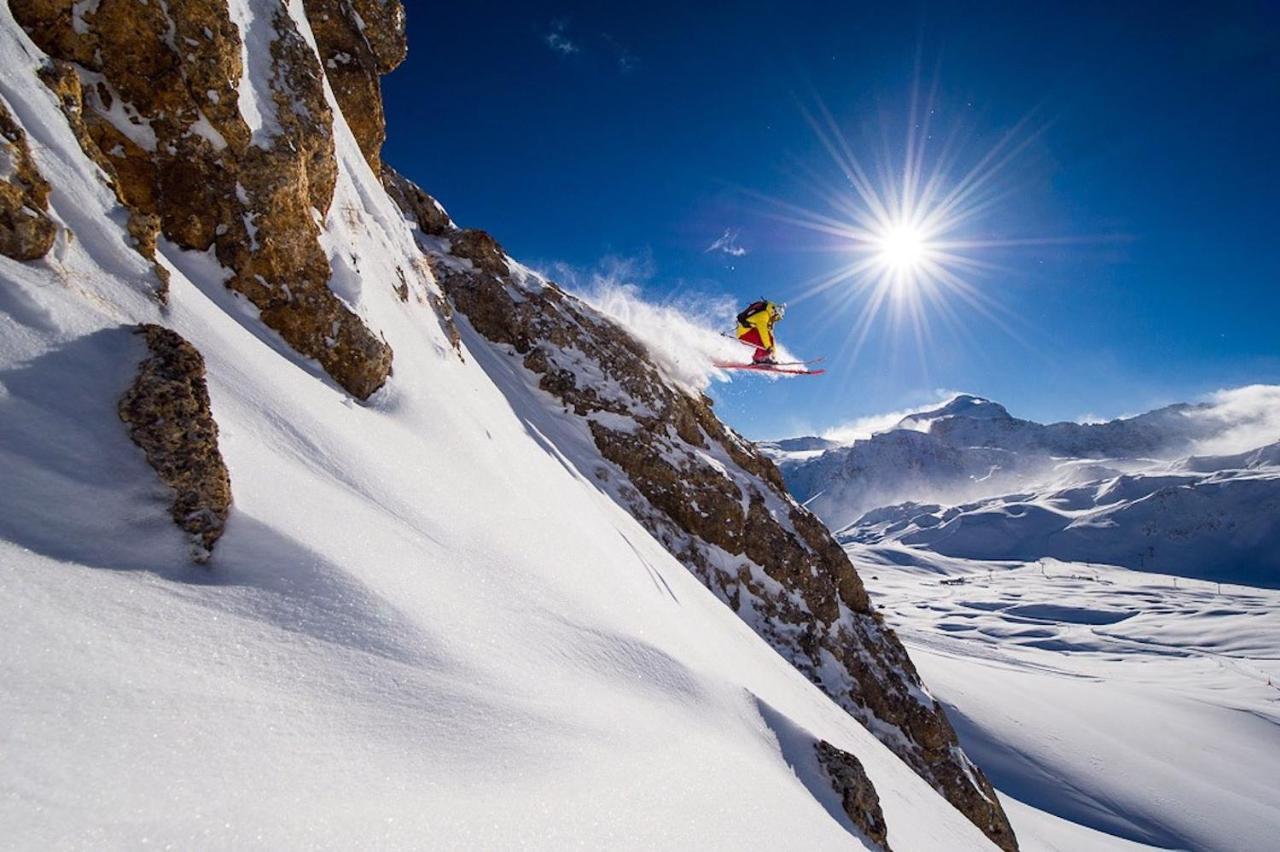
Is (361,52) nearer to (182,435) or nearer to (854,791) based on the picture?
(182,435)

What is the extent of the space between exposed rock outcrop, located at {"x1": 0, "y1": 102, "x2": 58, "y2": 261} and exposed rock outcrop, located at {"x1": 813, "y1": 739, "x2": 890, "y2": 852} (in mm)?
9601

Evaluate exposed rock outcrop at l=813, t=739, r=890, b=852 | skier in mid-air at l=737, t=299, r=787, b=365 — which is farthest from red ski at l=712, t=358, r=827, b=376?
exposed rock outcrop at l=813, t=739, r=890, b=852

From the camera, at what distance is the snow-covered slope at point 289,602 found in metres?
2.49

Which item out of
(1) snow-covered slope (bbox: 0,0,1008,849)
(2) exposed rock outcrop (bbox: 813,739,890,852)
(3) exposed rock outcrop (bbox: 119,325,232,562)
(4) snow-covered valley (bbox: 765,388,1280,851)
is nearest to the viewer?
(1) snow-covered slope (bbox: 0,0,1008,849)

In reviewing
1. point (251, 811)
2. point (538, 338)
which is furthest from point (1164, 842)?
point (251, 811)

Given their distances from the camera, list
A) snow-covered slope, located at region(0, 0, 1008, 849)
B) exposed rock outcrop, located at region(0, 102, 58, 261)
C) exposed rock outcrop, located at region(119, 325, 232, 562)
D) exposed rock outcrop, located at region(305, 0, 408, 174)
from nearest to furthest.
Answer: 1. snow-covered slope, located at region(0, 0, 1008, 849)
2. exposed rock outcrop, located at region(119, 325, 232, 562)
3. exposed rock outcrop, located at region(0, 102, 58, 261)
4. exposed rock outcrop, located at region(305, 0, 408, 174)

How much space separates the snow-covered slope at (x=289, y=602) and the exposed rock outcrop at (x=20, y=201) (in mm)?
164

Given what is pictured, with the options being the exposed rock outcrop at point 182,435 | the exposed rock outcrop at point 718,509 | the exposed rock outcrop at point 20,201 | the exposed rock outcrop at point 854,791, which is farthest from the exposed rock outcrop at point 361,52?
the exposed rock outcrop at point 854,791

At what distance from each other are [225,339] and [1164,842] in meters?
38.3

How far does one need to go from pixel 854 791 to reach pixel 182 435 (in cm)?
857

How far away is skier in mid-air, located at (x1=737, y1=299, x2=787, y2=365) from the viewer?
22375 millimetres

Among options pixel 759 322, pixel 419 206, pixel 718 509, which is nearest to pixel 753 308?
pixel 759 322

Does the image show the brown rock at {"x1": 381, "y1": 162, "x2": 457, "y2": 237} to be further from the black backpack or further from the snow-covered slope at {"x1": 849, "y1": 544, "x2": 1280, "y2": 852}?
the snow-covered slope at {"x1": 849, "y1": 544, "x2": 1280, "y2": 852}

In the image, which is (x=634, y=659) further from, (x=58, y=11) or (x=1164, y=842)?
(x=1164, y=842)
